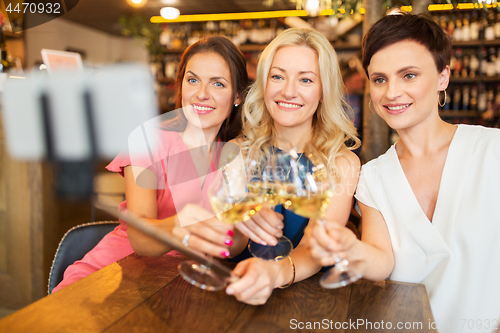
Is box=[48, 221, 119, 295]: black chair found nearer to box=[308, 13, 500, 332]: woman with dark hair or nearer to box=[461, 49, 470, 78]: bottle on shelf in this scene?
box=[308, 13, 500, 332]: woman with dark hair

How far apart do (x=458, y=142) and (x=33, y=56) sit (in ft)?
21.2

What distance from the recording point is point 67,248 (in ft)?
4.69

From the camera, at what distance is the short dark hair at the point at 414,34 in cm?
112

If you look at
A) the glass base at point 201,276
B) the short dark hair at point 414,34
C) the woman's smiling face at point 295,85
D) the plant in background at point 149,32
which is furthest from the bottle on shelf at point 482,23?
the glass base at point 201,276

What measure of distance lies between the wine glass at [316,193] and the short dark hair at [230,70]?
88cm

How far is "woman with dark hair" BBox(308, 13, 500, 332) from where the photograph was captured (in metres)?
1.05

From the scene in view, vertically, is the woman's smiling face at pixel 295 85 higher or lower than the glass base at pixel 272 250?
higher

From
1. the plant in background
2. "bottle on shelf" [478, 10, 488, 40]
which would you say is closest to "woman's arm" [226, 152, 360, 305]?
"bottle on shelf" [478, 10, 488, 40]

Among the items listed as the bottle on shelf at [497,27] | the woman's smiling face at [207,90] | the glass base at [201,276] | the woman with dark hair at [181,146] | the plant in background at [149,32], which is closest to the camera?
the glass base at [201,276]

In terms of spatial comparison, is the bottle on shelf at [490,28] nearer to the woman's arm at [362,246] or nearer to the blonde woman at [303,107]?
the blonde woman at [303,107]

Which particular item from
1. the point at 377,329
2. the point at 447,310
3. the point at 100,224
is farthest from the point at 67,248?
the point at 447,310

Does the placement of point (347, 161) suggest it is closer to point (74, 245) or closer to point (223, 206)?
point (223, 206)

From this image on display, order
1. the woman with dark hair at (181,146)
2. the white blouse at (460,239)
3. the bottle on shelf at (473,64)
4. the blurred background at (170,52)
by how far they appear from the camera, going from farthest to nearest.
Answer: the bottle on shelf at (473,64)
the blurred background at (170,52)
the woman with dark hair at (181,146)
the white blouse at (460,239)

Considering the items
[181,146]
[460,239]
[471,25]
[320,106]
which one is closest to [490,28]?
[471,25]
